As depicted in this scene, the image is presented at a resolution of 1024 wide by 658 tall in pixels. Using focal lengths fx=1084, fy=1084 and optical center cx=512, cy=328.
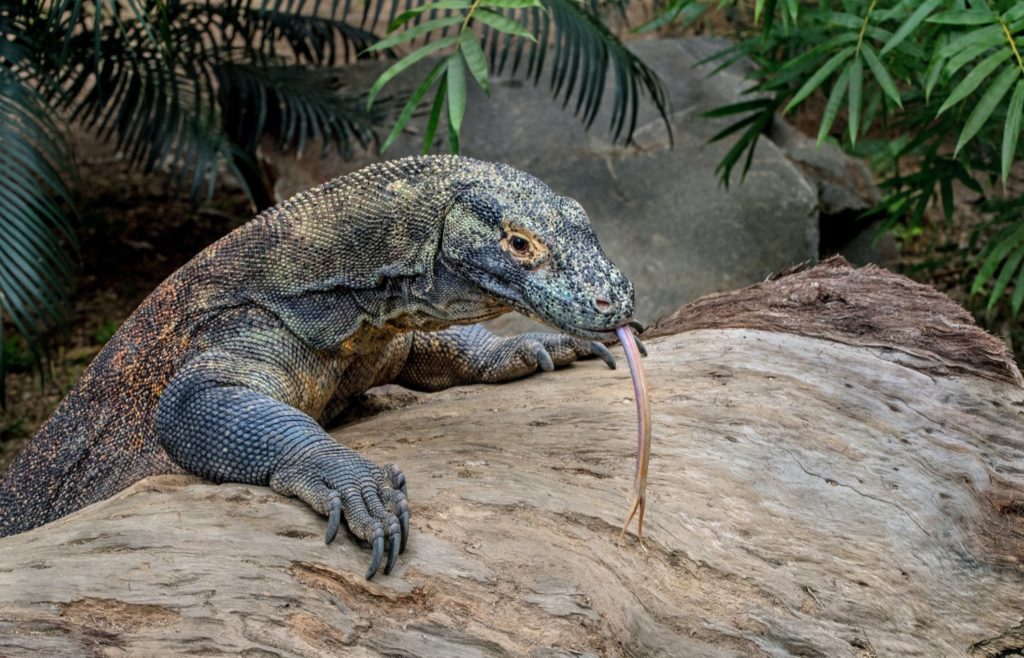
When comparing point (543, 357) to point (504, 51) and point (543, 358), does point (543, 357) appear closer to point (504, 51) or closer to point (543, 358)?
point (543, 358)

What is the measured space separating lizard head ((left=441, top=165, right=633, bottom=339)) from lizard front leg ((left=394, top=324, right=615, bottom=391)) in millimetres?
908

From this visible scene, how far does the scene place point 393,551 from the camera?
2.70 m

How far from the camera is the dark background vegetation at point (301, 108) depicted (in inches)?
190

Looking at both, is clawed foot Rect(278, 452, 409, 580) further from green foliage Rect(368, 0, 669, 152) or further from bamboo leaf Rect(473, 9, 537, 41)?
bamboo leaf Rect(473, 9, 537, 41)

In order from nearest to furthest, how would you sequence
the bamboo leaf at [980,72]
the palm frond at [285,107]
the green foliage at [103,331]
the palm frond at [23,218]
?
the bamboo leaf at [980,72]
the palm frond at [23,218]
the palm frond at [285,107]
the green foliage at [103,331]

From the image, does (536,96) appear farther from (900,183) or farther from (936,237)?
(936,237)

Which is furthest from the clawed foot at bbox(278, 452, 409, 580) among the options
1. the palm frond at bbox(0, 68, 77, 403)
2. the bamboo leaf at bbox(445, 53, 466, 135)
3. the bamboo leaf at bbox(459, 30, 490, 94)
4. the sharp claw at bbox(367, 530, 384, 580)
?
the palm frond at bbox(0, 68, 77, 403)

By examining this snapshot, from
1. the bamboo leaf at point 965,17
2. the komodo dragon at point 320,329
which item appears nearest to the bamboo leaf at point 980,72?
A: the bamboo leaf at point 965,17

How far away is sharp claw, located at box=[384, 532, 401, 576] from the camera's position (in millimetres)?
2686

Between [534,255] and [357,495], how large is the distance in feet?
2.73

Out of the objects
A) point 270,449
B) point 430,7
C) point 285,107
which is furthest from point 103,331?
point 270,449

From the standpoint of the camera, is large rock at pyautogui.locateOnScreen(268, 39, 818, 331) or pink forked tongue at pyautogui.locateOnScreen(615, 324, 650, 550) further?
large rock at pyautogui.locateOnScreen(268, 39, 818, 331)

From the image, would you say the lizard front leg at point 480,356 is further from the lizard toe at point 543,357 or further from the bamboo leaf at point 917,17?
the bamboo leaf at point 917,17

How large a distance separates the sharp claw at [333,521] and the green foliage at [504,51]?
1771 millimetres
